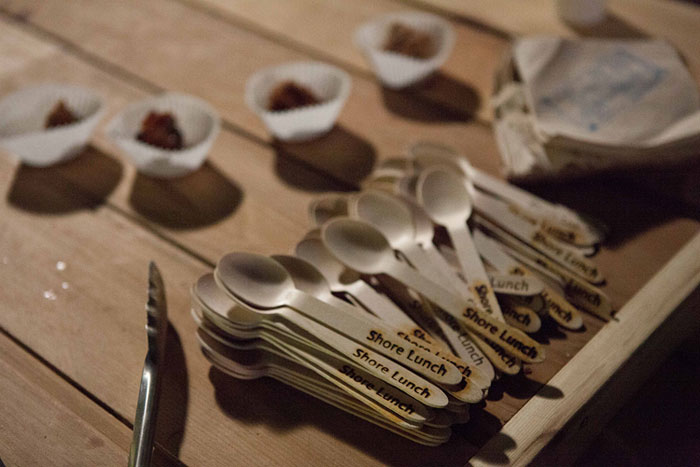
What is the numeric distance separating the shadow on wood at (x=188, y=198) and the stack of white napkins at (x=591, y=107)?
1.31 ft

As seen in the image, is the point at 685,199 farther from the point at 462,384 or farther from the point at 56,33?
the point at 56,33

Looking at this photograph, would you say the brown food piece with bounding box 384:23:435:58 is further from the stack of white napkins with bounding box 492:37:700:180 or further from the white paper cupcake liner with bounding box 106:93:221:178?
the white paper cupcake liner with bounding box 106:93:221:178

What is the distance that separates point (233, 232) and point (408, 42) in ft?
1.55

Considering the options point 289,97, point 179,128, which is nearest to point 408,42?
point 289,97

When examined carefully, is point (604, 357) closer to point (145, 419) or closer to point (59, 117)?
point (145, 419)

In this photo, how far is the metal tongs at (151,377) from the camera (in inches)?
24.0

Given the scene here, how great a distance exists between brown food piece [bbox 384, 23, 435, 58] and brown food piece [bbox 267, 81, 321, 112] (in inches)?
7.8

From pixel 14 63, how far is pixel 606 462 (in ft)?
3.73

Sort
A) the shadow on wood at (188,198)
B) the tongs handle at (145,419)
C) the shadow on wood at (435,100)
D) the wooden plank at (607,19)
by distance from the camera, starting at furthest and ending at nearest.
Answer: the wooden plank at (607,19), the shadow on wood at (435,100), the shadow on wood at (188,198), the tongs handle at (145,419)

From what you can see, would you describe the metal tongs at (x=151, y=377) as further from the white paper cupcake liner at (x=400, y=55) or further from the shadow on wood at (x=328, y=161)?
the white paper cupcake liner at (x=400, y=55)

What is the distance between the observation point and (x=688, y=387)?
3.16 ft

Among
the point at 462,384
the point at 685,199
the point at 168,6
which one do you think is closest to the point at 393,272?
the point at 462,384

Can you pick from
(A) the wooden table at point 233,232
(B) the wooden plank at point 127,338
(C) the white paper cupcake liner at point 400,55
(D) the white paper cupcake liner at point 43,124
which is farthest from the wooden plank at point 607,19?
(B) the wooden plank at point 127,338

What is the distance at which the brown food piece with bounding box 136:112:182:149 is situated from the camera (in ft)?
3.07
